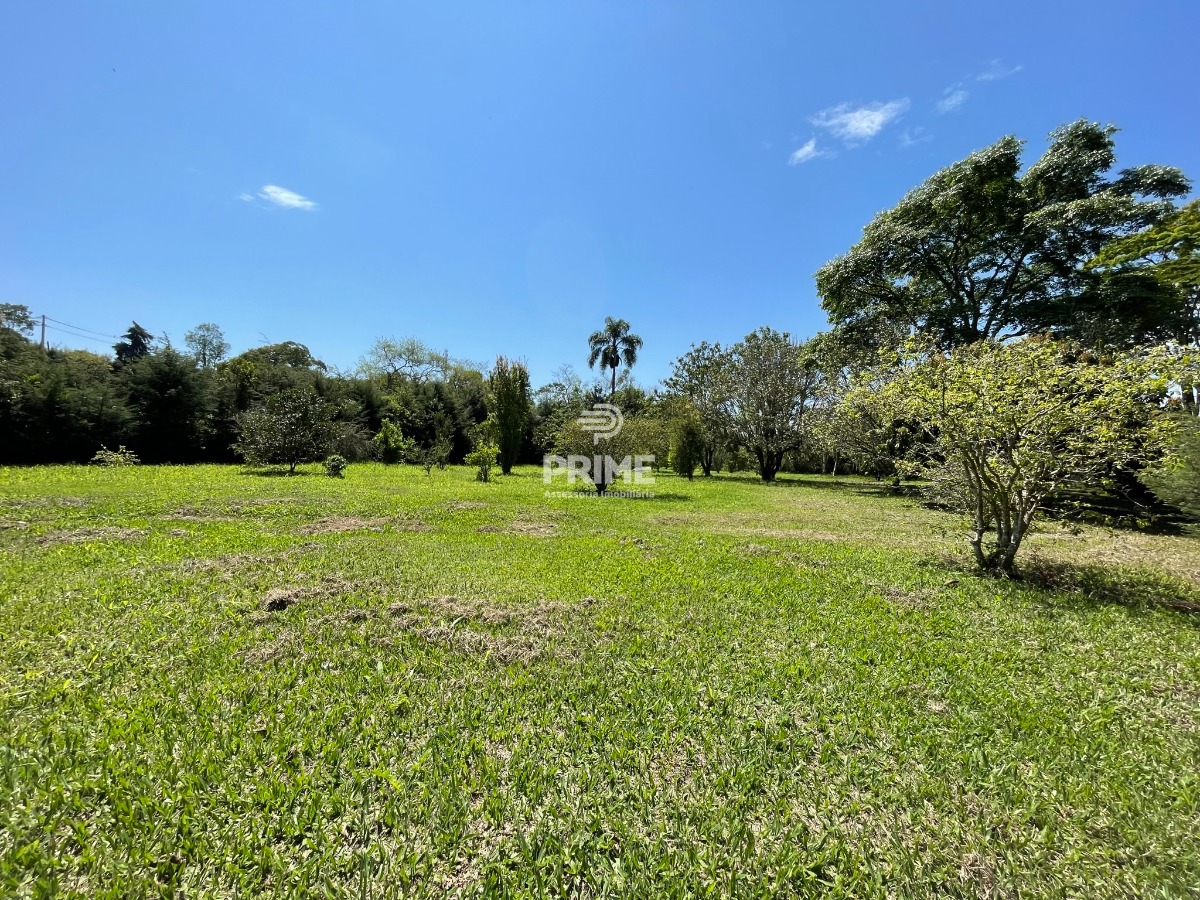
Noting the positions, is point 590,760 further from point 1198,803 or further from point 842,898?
point 1198,803

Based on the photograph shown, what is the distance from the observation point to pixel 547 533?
7.73 meters

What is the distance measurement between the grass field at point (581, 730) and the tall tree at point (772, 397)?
16.6 metres

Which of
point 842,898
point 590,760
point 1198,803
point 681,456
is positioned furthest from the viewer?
point 681,456

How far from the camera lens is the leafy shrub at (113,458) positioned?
15.5 m

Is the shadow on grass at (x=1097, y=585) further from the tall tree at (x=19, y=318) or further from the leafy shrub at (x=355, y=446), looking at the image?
the tall tree at (x=19, y=318)

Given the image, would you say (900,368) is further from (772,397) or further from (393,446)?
(393,446)

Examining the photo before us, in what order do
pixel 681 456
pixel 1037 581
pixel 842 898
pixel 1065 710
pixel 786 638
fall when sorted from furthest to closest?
1. pixel 681 456
2. pixel 1037 581
3. pixel 786 638
4. pixel 1065 710
5. pixel 842 898

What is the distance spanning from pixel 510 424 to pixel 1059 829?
64.4 ft

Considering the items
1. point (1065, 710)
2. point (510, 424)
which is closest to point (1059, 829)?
point (1065, 710)

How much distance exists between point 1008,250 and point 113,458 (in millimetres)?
32899
